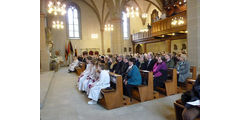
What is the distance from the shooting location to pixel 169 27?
12539 millimetres

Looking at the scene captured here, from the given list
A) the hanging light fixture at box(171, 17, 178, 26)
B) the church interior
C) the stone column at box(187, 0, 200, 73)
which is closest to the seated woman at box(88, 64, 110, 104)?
the church interior

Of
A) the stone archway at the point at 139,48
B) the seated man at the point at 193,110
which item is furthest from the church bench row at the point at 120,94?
the stone archway at the point at 139,48

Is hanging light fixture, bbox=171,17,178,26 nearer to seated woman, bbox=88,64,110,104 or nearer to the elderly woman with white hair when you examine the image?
the elderly woman with white hair

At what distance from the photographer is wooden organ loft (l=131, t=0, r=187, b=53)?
37.8ft

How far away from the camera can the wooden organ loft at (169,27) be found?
11522mm

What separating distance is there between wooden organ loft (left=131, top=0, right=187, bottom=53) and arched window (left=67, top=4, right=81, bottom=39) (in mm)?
7591

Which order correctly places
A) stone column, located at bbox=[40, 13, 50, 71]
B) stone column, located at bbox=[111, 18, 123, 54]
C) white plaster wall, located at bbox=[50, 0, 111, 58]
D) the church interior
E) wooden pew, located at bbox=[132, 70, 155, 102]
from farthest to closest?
1. white plaster wall, located at bbox=[50, 0, 111, 58]
2. stone column, located at bbox=[111, 18, 123, 54]
3. stone column, located at bbox=[40, 13, 50, 71]
4. wooden pew, located at bbox=[132, 70, 155, 102]
5. the church interior

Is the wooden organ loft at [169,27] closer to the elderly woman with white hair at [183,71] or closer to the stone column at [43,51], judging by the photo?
the elderly woman with white hair at [183,71]
